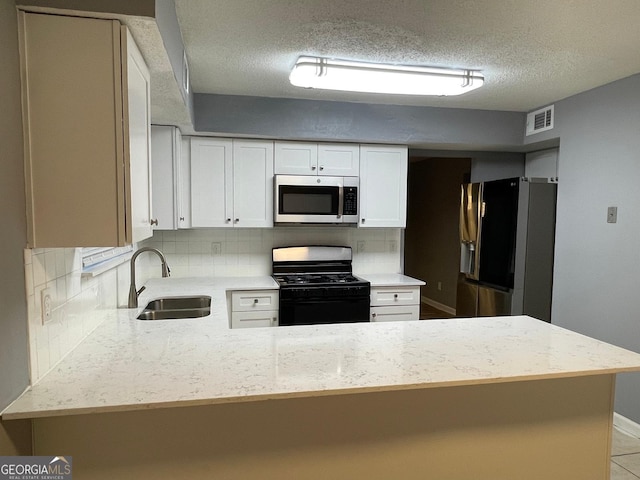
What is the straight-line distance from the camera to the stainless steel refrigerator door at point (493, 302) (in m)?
3.40

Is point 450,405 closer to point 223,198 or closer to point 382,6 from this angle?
point 382,6

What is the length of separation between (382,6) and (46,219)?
161 centimetres

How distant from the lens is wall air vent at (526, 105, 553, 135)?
11.2ft

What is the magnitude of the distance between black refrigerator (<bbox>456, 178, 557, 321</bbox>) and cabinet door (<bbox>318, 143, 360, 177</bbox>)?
1.23 meters

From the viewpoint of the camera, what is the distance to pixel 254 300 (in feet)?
10.8

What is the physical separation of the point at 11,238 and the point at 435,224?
222 inches

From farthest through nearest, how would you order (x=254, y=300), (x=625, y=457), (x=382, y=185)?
(x=382, y=185), (x=254, y=300), (x=625, y=457)

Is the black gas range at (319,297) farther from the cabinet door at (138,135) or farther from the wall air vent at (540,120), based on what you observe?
the wall air vent at (540,120)

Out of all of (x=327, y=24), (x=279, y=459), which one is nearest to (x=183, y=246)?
(x=327, y=24)

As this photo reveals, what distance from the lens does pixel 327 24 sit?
201cm

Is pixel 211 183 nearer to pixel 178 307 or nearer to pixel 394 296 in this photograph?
pixel 178 307

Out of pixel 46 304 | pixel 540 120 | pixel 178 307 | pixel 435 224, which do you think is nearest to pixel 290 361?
pixel 46 304

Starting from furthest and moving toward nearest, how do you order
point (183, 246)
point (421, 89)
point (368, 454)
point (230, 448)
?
point (183, 246), point (421, 89), point (368, 454), point (230, 448)

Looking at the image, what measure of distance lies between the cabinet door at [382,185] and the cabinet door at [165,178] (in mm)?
1570
